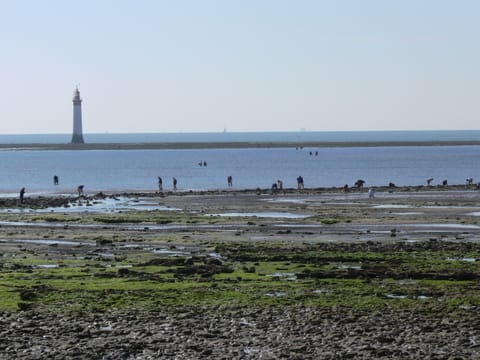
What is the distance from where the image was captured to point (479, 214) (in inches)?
2162

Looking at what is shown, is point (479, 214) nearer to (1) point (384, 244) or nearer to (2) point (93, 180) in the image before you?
(1) point (384, 244)

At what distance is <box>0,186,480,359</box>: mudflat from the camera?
2198 centimetres

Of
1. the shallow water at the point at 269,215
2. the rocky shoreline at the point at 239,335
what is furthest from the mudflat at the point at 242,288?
the shallow water at the point at 269,215

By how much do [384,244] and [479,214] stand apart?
1705 centimetres

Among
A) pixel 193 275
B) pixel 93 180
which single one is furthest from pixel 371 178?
pixel 193 275

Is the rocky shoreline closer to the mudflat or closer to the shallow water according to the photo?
the mudflat

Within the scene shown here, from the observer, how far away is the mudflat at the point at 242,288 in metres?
22.0

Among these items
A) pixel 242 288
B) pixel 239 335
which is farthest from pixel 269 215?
pixel 239 335

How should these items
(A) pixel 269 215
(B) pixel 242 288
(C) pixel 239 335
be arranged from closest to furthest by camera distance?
(C) pixel 239 335
(B) pixel 242 288
(A) pixel 269 215

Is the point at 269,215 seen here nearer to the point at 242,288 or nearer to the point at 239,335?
the point at 242,288

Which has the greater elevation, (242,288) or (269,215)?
(242,288)

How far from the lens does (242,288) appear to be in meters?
28.3

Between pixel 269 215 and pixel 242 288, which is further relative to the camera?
pixel 269 215

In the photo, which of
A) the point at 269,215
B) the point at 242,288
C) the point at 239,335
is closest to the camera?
the point at 239,335
